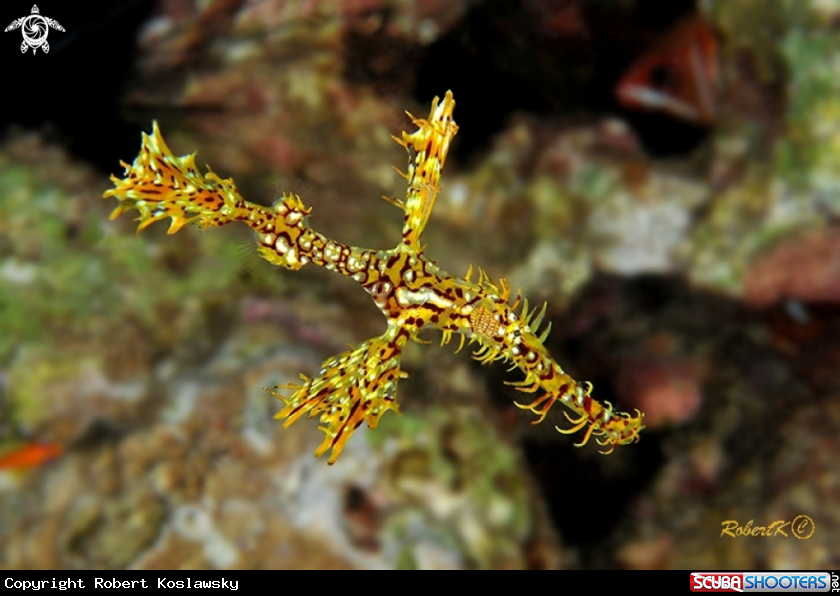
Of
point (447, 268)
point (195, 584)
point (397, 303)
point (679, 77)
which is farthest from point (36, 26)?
point (679, 77)

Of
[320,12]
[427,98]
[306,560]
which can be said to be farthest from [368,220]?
[306,560]

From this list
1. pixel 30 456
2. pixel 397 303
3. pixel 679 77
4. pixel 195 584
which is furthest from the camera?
pixel 679 77

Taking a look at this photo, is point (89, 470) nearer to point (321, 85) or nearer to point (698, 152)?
point (321, 85)

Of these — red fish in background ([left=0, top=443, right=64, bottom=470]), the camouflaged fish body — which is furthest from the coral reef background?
the camouflaged fish body

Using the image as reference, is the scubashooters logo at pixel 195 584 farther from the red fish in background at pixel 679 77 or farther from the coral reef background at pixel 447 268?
the red fish in background at pixel 679 77

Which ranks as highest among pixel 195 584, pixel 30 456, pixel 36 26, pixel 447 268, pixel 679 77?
pixel 36 26

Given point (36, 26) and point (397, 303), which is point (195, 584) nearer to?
point (397, 303)

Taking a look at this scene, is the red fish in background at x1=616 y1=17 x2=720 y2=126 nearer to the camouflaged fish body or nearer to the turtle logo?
the camouflaged fish body

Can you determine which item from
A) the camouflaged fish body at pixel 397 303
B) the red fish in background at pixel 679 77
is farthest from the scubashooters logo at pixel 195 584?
the red fish in background at pixel 679 77
